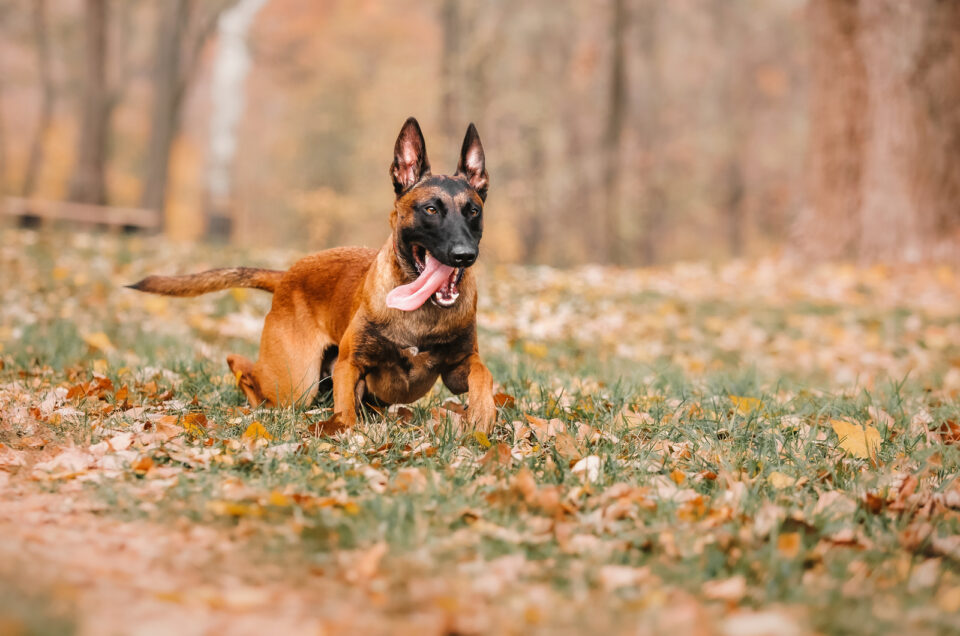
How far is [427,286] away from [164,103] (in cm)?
1693

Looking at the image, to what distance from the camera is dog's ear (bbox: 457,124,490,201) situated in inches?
174

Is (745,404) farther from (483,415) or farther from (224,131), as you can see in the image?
(224,131)

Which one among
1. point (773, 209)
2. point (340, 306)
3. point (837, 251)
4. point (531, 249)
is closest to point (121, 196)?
point (531, 249)

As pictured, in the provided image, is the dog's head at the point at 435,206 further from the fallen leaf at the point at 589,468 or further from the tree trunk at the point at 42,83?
the tree trunk at the point at 42,83

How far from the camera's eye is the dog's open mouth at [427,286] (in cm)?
396

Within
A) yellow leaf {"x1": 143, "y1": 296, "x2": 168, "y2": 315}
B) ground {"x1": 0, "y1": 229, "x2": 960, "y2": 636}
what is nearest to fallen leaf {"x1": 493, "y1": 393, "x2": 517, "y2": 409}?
ground {"x1": 0, "y1": 229, "x2": 960, "y2": 636}

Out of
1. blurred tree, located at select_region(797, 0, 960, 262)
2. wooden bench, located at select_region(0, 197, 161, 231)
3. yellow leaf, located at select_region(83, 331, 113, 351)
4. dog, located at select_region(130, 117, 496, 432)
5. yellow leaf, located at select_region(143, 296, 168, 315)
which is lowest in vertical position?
yellow leaf, located at select_region(83, 331, 113, 351)

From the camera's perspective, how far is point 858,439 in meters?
3.87

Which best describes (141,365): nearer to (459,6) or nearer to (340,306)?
(340,306)

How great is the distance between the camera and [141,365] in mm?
5496

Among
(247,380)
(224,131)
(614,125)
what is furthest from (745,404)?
(224,131)

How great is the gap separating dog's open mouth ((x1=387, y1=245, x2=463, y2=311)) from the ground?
58 cm

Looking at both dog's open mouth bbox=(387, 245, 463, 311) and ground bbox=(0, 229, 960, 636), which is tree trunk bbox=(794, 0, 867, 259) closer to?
ground bbox=(0, 229, 960, 636)

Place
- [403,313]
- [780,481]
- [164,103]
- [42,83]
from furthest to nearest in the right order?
[42,83]
[164,103]
[403,313]
[780,481]
